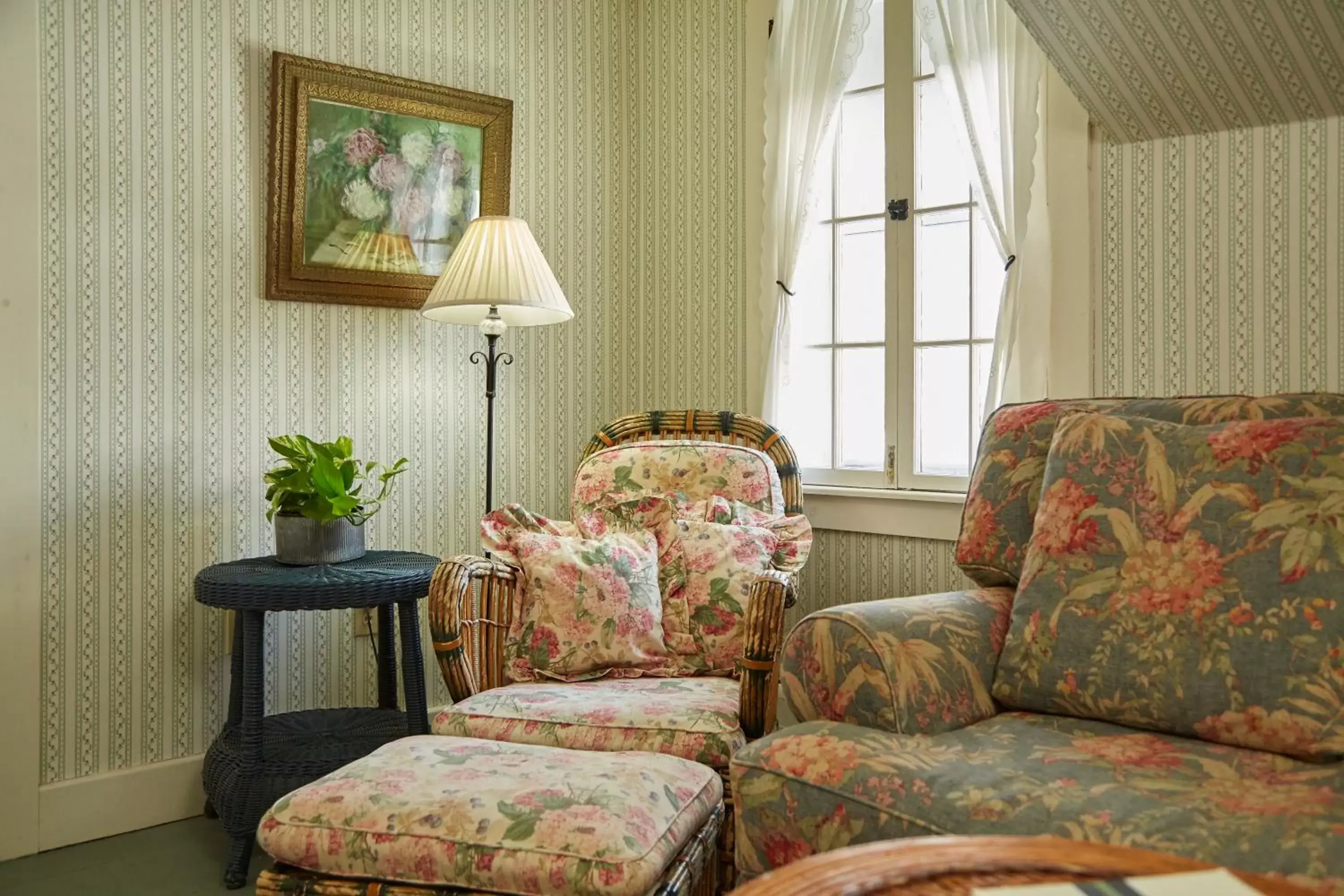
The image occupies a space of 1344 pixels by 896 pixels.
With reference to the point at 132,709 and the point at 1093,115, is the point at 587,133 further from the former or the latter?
the point at 132,709

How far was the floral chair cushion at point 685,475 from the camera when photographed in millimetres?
2623

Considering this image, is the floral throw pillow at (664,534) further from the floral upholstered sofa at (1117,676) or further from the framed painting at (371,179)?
the framed painting at (371,179)

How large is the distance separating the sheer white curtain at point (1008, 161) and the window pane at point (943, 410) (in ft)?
0.47

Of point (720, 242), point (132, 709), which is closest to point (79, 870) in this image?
point (132, 709)

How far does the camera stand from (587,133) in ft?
11.3

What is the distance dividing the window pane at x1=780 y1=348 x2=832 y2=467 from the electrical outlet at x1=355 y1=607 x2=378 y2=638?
1.22 meters

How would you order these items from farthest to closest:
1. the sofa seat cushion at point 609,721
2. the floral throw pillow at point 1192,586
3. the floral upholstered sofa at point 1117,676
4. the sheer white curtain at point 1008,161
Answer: the sheer white curtain at point 1008,161
the sofa seat cushion at point 609,721
the floral throw pillow at point 1192,586
the floral upholstered sofa at point 1117,676

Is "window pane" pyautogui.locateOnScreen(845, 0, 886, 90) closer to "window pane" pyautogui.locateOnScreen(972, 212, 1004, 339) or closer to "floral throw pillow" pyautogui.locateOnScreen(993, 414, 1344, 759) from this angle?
"window pane" pyautogui.locateOnScreen(972, 212, 1004, 339)

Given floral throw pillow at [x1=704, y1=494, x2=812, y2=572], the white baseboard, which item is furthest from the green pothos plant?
floral throw pillow at [x1=704, y1=494, x2=812, y2=572]

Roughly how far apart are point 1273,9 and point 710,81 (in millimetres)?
1671

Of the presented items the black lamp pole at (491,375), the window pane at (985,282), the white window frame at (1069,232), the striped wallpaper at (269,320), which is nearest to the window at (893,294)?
the window pane at (985,282)

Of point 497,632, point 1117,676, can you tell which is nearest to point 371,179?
point 497,632

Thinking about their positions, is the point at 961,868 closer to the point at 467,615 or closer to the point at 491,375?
A: the point at 467,615

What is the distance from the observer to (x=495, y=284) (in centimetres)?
264
